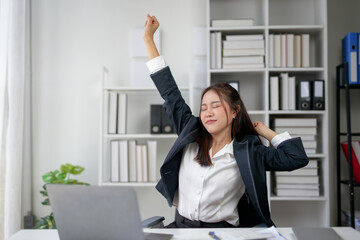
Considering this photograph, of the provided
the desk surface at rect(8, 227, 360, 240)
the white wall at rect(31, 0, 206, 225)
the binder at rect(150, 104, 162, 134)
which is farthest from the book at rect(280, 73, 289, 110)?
the desk surface at rect(8, 227, 360, 240)

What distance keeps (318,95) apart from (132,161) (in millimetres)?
1511

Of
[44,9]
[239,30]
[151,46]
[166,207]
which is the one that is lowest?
[166,207]

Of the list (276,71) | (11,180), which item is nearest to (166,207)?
(11,180)

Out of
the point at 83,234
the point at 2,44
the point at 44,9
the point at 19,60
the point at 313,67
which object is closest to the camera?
the point at 83,234

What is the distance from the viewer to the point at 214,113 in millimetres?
1602

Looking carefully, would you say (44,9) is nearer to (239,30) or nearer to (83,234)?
(239,30)

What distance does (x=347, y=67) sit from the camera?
2711 mm

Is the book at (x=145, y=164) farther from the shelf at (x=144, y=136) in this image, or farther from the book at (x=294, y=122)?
the book at (x=294, y=122)

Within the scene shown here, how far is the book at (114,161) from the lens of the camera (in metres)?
2.77

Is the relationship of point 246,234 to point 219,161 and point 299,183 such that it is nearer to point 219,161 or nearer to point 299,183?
point 219,161

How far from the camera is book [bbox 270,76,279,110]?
2.77m

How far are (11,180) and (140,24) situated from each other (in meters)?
1.62

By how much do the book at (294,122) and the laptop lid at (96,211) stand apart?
80.3 inches

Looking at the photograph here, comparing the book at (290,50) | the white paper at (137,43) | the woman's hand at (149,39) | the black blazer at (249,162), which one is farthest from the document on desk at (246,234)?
the white paper at (137,43)
